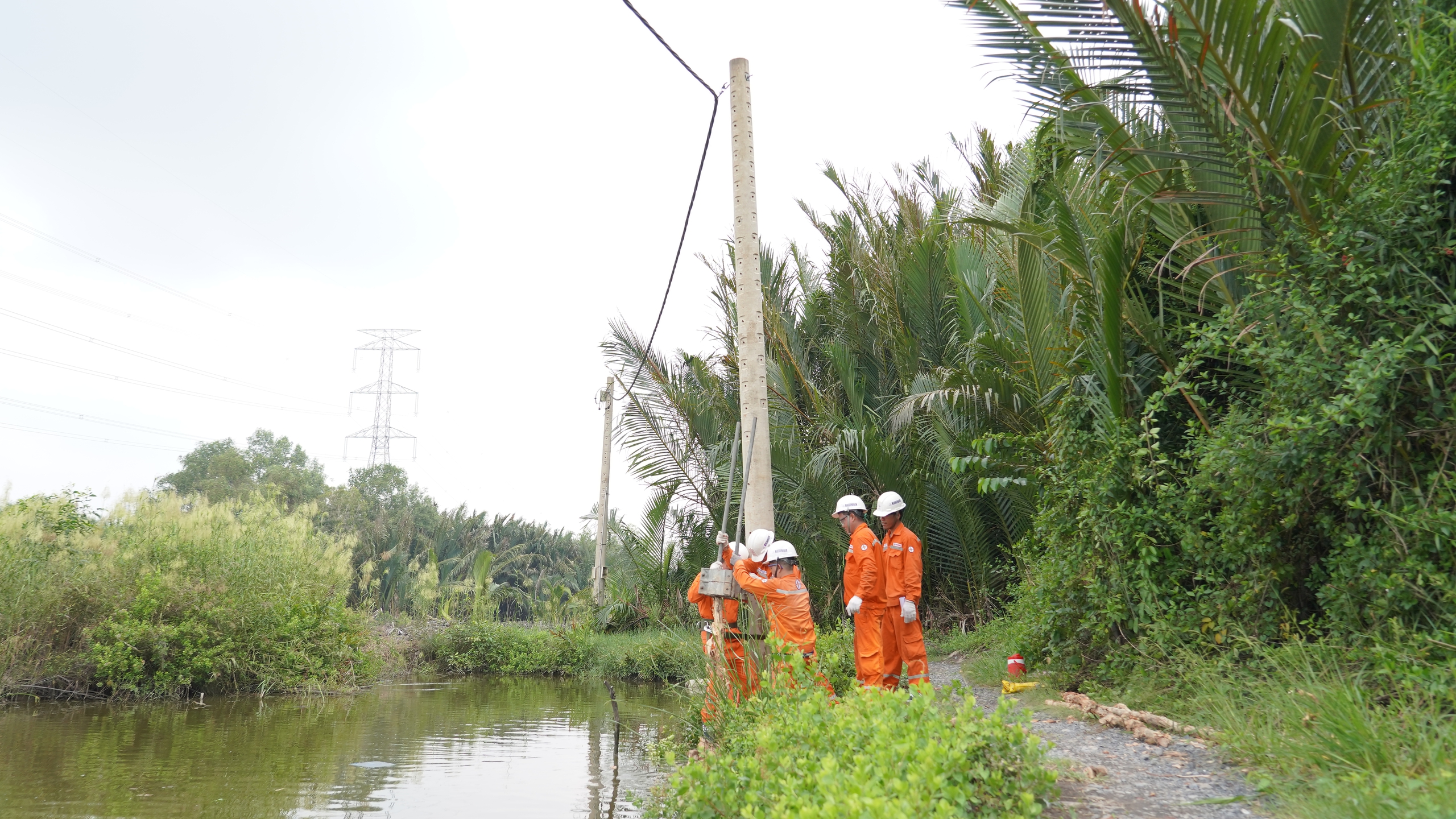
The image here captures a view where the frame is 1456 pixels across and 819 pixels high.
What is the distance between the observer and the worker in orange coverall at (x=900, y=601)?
7453 mm

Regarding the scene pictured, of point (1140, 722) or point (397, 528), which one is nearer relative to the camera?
point (1140, 722)

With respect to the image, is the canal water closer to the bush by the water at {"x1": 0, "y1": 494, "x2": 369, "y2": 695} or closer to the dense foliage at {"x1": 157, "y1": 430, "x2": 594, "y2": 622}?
the bush by the water at {"x1": 0, "y1": 494, "x2": 369, "y2": 695}

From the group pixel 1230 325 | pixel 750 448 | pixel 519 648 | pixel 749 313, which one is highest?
pixel 749 313

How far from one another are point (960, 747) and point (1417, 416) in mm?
3362

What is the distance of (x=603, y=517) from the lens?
22.8 m

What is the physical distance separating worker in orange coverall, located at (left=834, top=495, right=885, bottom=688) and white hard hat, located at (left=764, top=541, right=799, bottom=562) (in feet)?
1.60

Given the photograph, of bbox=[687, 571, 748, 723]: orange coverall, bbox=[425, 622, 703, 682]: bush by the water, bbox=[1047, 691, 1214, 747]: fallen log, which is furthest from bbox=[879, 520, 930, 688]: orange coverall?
bbox=[425, 622, 703, 682]: bush by the water

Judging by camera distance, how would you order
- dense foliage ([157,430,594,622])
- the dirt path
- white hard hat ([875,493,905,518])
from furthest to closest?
1. dense foliage ([157,430,594,622])
2. white hard hat ([875,493,905,518])
3. the dirt path

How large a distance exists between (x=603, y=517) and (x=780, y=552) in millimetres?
15665

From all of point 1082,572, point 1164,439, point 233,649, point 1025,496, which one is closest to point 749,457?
point 1082,572

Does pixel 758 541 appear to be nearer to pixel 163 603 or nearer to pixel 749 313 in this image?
pixel 749 313

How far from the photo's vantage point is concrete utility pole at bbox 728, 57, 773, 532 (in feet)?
26.9

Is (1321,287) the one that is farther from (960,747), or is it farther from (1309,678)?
(960,747)

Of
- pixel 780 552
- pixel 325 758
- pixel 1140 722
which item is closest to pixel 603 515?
pixel 325 758
